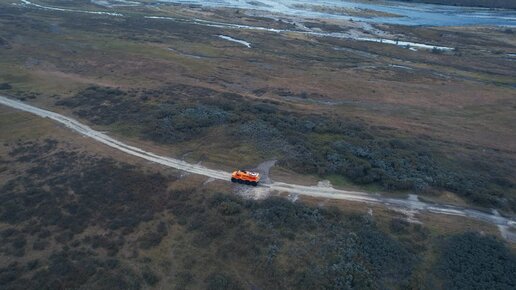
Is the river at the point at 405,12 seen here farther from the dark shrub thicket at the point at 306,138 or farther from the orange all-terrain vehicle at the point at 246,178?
the orange all-terrain vehicle at the point at 246,178

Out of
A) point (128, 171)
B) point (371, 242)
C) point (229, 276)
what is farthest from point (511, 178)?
point (128, 171)

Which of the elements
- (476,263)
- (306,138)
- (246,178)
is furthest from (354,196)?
(306,138)

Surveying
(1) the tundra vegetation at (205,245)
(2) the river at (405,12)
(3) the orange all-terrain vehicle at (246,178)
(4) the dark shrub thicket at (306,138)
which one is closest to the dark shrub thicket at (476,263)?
(1) the tundra vegetation at (205,245)

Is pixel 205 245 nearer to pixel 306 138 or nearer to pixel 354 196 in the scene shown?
pixel 354 196

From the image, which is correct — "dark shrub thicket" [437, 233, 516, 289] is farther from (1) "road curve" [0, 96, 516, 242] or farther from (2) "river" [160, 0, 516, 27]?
(2) "river" [160, 0, 516, 27]

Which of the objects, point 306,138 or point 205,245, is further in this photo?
point 306,138
